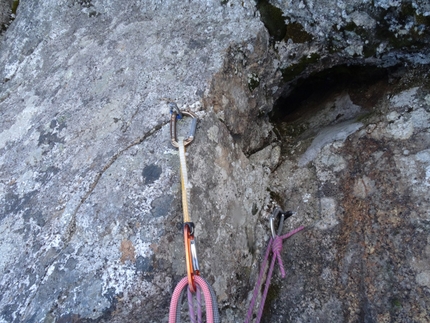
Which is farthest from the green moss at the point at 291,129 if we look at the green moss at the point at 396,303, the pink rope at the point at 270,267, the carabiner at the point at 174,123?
the green moss at the point at 396,303

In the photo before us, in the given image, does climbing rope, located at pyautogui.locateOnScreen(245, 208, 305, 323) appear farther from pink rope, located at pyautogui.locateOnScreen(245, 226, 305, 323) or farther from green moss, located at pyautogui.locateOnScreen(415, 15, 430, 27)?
green moss, located at pyautogui.locateOnScreen(415, 15, 430, 27)

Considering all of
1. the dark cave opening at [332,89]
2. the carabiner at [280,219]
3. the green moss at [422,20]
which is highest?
the green moss at [422,20]

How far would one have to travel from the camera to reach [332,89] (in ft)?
7.64

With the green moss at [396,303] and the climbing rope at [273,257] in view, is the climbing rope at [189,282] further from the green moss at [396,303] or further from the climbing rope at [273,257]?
the green moss at [396,303]

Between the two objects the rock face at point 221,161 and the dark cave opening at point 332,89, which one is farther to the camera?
the dark cave opening at point 332,89

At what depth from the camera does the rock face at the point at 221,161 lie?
1.44 metres

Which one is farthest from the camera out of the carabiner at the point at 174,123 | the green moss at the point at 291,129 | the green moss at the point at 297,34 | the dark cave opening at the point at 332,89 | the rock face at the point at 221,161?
the green moss at the point at 291,129

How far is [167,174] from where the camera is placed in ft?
5.14

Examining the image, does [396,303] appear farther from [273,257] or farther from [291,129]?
[291,129]

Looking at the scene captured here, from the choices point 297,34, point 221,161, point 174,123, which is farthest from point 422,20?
point 174,123

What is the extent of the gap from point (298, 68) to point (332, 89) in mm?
427

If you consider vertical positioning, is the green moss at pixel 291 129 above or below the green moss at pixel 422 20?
below

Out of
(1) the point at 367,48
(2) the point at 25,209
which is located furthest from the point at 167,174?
(1) the point at 367,48

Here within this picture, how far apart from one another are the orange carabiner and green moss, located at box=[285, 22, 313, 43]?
1.23 metres
